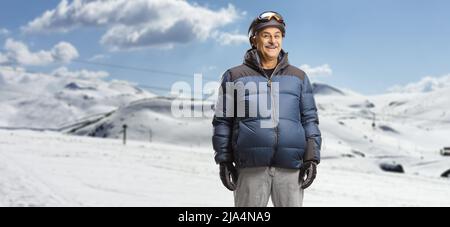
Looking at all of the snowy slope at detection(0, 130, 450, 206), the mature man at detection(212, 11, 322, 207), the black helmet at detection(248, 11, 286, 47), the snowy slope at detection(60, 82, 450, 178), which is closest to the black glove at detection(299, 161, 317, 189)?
the mature man at detection(212, 11, 322, 207)

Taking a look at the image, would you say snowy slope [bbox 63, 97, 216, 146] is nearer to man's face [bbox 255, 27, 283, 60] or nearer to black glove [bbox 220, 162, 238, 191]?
black glove [bbox 220, 162, 238, 191]

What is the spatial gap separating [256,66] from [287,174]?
1.09m

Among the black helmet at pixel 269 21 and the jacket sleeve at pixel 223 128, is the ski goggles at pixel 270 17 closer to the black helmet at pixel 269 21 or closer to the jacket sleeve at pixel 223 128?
the black helmet at pixel 269 21

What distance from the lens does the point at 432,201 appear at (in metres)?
18.5

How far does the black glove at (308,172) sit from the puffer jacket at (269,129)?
8 centimetres

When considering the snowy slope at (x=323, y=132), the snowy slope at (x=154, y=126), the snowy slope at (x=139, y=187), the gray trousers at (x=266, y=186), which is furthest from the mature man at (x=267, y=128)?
the snowy slope at (x=154, y=126)

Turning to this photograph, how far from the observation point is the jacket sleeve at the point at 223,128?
4895 millimetres

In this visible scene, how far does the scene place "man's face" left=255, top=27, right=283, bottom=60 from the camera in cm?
489

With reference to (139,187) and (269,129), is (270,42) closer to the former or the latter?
(269,129)

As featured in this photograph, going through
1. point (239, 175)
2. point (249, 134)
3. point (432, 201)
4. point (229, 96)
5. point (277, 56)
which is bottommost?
point (432, 201)

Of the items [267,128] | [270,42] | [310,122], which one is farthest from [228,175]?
[270,42]
